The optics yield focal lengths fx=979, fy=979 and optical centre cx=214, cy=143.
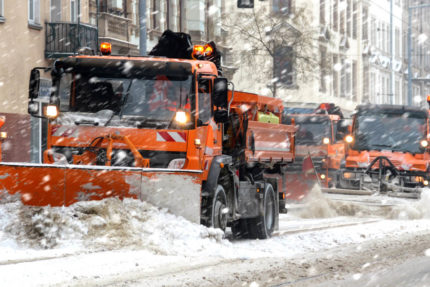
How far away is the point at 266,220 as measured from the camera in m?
15.0

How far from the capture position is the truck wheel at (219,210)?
1226cm

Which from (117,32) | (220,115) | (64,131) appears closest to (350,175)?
(117,32)

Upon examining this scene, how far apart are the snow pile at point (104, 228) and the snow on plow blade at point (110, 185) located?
0.15m

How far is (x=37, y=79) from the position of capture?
12.3 meters

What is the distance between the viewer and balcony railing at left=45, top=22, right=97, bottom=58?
27484 mm

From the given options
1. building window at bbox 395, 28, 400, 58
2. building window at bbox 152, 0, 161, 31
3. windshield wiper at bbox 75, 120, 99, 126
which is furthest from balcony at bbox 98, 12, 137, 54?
building window at bbox 395, 28, 400, 58

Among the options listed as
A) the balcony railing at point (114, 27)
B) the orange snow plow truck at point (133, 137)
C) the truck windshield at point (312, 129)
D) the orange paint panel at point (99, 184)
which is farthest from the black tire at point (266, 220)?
the balcony railing at point (114, 27)

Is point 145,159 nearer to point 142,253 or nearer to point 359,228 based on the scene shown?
point 142,253

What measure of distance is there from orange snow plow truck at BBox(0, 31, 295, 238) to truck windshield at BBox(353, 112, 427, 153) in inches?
521

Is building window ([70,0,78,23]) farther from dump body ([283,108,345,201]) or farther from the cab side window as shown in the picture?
the cab side window

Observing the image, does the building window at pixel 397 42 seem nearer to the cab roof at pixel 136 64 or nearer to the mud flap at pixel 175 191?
the cab roof at pixel 136 64

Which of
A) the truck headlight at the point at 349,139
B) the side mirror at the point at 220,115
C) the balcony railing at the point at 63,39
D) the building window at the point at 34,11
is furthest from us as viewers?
the balcony railing at the point at 63,39

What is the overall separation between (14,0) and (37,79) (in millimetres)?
14629

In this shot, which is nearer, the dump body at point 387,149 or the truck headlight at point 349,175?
the dump body at point 387,149
